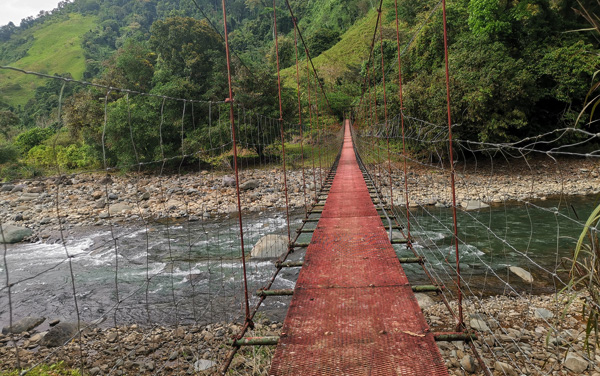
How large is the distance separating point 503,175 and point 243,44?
2891 cm

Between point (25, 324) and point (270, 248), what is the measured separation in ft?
8.65

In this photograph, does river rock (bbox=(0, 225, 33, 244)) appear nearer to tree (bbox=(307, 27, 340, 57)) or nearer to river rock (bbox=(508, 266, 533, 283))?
river rock (bbox=(508, 266, 533, 283))

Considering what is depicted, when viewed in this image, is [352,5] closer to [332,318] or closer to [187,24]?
[187,24]

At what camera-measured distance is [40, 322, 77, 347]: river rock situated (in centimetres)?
278

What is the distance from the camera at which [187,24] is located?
11.5 meters

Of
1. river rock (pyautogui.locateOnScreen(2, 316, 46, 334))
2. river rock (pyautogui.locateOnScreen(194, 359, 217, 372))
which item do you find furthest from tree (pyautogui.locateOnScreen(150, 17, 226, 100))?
river rock (pyautogui.locateOnScreen(194, 359, 217, 372))

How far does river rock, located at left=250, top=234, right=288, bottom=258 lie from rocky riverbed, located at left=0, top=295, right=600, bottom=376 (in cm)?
148

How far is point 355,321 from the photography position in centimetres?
117

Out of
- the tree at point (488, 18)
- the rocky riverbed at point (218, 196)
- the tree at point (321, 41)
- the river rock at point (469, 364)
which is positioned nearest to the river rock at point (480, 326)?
the river rock at point (469, 364)

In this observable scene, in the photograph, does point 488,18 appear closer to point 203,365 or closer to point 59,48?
point 203,365

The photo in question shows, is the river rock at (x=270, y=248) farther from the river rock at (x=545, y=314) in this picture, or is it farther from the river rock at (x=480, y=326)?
the river rock at (x=545, y=314)

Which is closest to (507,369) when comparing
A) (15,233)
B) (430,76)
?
(15,233)

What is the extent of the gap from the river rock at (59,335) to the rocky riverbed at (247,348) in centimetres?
2

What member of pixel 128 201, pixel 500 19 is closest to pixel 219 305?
pixel 128 201
